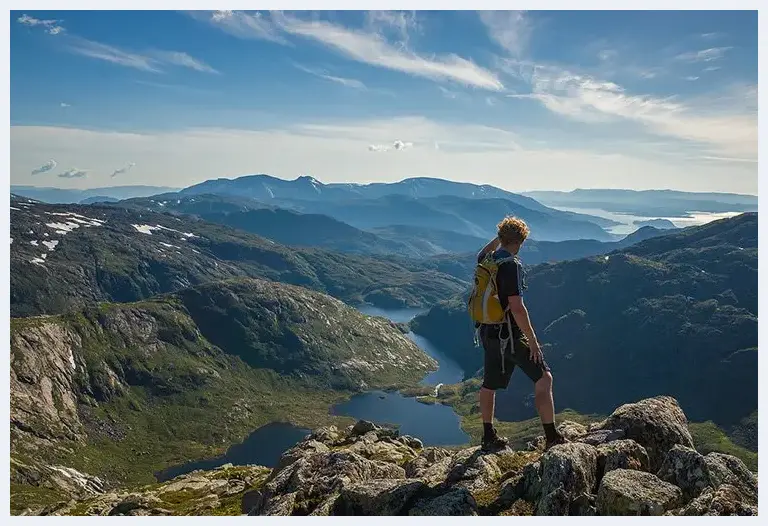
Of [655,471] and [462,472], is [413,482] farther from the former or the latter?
[655,471]

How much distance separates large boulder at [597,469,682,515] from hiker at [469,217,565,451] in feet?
9.04

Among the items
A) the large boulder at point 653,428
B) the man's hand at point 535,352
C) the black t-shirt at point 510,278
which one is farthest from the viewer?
the large boulder at point 653,428

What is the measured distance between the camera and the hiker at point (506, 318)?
556 inches

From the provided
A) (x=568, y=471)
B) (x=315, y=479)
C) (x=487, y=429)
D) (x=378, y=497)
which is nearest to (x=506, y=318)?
(x=568, y=471)

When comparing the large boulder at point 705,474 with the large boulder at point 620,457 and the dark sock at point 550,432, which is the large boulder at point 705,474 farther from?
the dark sock at point 550,432

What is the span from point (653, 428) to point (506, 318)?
7.28 m

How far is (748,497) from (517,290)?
723 centimetres

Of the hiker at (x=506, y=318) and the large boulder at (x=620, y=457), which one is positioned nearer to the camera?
the hiker at (x=506, y=318)

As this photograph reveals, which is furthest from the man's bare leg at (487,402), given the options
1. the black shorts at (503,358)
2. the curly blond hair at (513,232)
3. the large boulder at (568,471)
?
the curly blond hair at (513,232)

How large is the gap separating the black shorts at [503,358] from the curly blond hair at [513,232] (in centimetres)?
243

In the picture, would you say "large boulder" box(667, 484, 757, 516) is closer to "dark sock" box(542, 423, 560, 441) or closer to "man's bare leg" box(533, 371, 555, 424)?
"man's bare leg" box(533, 371, 555, 424)

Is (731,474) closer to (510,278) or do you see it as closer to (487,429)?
(487,429)

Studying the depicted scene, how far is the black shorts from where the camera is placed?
1505 cm

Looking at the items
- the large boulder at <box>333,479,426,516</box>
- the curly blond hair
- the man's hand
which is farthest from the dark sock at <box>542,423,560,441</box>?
the curly blond hair
